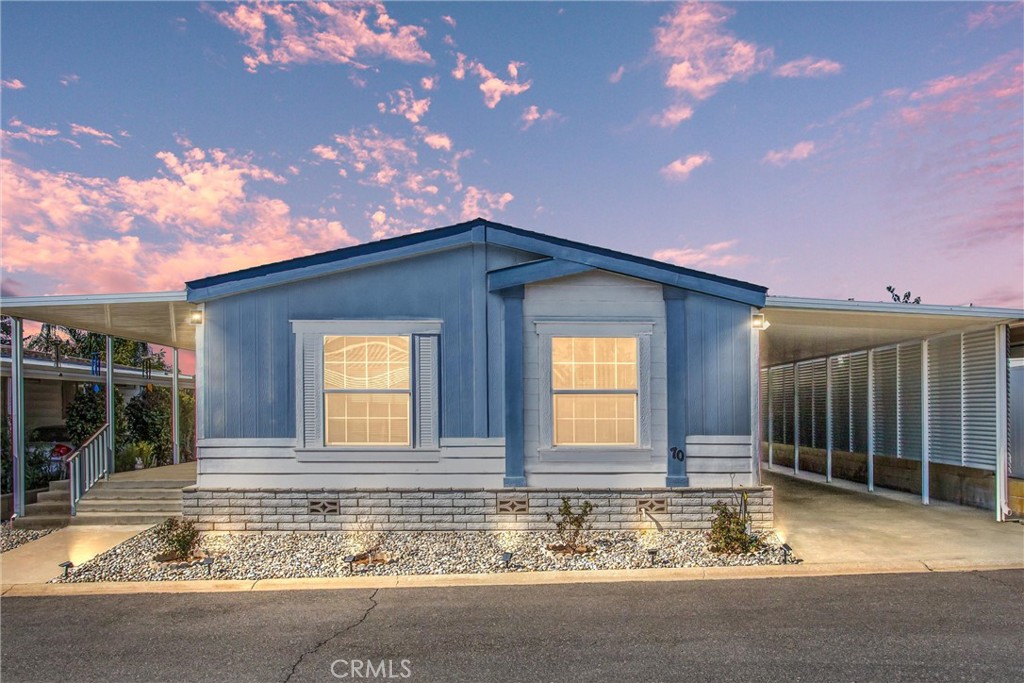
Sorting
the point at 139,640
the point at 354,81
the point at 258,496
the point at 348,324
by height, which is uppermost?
the point at 354,81

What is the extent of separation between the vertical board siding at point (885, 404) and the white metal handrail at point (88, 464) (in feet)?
51.1

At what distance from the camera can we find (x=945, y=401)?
9.98m

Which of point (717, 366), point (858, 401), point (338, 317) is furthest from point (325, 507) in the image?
point (858, 401)

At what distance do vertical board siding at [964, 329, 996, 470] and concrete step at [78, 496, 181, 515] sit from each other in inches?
536

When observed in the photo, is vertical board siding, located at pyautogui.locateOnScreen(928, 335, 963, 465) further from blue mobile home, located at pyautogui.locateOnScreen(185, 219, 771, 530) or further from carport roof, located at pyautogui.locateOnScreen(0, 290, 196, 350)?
carport roof, located at pyautogui.locateOnScreen(0, 290, 196, 350)

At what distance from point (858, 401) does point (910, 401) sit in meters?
1.65

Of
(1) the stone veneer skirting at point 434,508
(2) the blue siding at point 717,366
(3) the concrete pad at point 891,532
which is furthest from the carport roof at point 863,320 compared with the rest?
(3) the concrete pad at point 891,532

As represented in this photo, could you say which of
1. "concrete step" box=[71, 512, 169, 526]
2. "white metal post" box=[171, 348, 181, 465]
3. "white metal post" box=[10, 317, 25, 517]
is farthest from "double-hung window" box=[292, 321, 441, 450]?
"white metal post" box=[171, 348, 181, 465]

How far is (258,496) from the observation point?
7539mm

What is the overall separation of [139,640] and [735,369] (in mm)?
7582

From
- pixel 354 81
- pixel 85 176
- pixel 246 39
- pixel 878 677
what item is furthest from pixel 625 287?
pixel 85 176

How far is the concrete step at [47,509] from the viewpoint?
850cm

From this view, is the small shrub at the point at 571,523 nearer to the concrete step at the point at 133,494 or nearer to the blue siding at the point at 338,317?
the blue siding at the point at 338,317

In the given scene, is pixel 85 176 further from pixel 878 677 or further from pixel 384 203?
pixel 878 677
